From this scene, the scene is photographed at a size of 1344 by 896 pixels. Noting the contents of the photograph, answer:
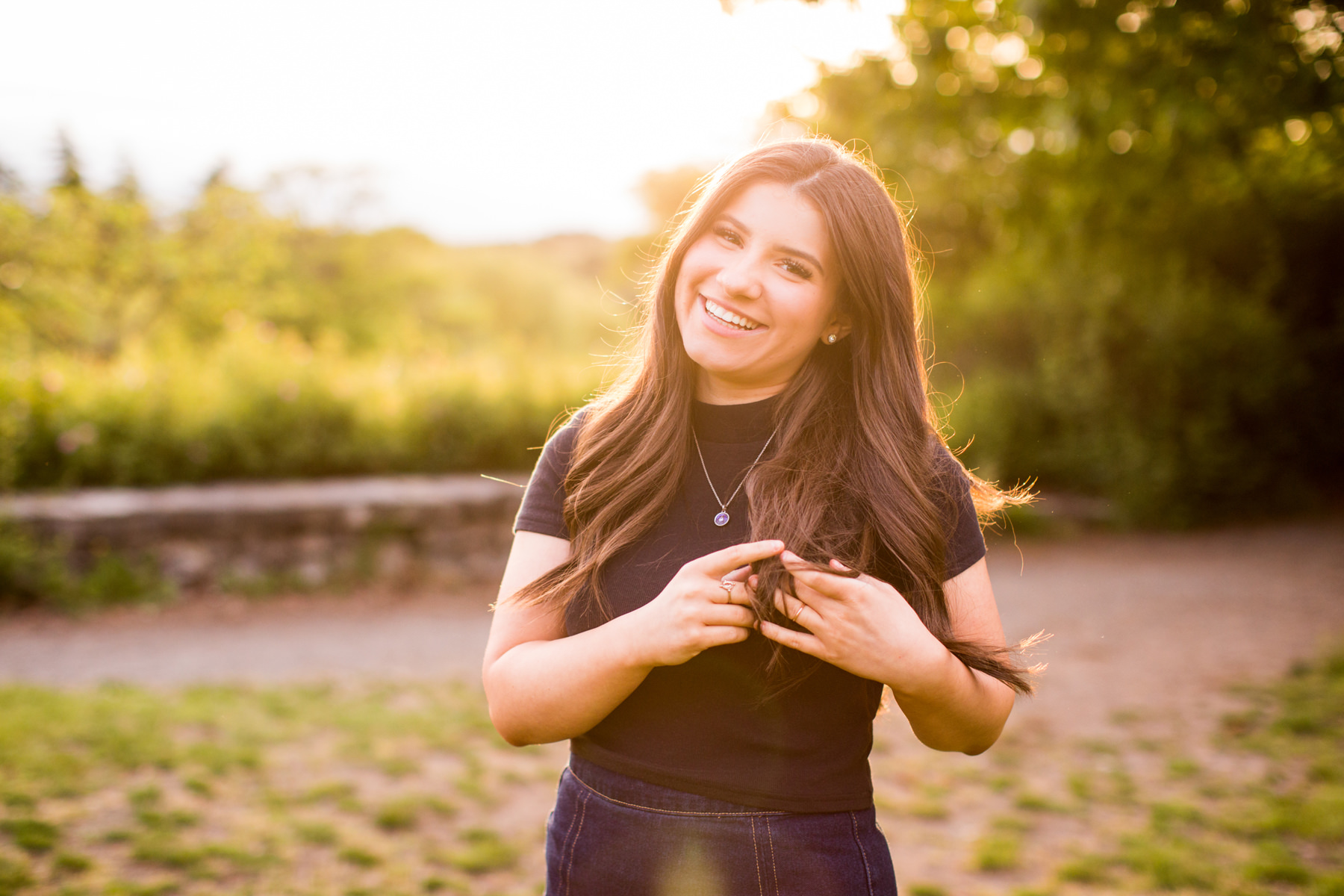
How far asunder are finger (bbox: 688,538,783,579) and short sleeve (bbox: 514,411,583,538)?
1.37 ft

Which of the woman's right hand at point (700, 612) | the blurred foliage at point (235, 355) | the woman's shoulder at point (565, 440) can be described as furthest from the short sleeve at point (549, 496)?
the blurred foliage at point (235, 355)

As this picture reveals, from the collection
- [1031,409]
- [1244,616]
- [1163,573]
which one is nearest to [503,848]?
[1244,616]

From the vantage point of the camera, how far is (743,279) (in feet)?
5.35

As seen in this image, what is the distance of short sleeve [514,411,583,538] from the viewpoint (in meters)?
1.73

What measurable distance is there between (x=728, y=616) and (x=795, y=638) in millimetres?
111

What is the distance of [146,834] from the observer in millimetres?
3727

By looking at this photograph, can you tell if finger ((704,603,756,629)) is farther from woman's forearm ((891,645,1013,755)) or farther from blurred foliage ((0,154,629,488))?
blurred foliage ((0,154,629,488))

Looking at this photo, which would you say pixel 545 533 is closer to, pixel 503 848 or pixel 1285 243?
pixel 503 848

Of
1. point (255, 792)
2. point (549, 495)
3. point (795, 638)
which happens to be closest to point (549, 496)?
point (549, 495)

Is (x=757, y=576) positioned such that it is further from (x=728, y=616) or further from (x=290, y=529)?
(x=290, y=529)

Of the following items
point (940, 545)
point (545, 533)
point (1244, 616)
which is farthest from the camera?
point (1244, 616)

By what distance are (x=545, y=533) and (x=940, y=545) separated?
0.72m

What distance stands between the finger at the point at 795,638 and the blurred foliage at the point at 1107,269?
12.7 ft

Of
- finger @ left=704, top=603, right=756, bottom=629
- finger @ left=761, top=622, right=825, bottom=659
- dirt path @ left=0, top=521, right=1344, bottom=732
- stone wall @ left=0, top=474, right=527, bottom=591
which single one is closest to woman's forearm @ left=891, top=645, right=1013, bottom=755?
finger @ left=761, top=622, right=825, bottom=659
